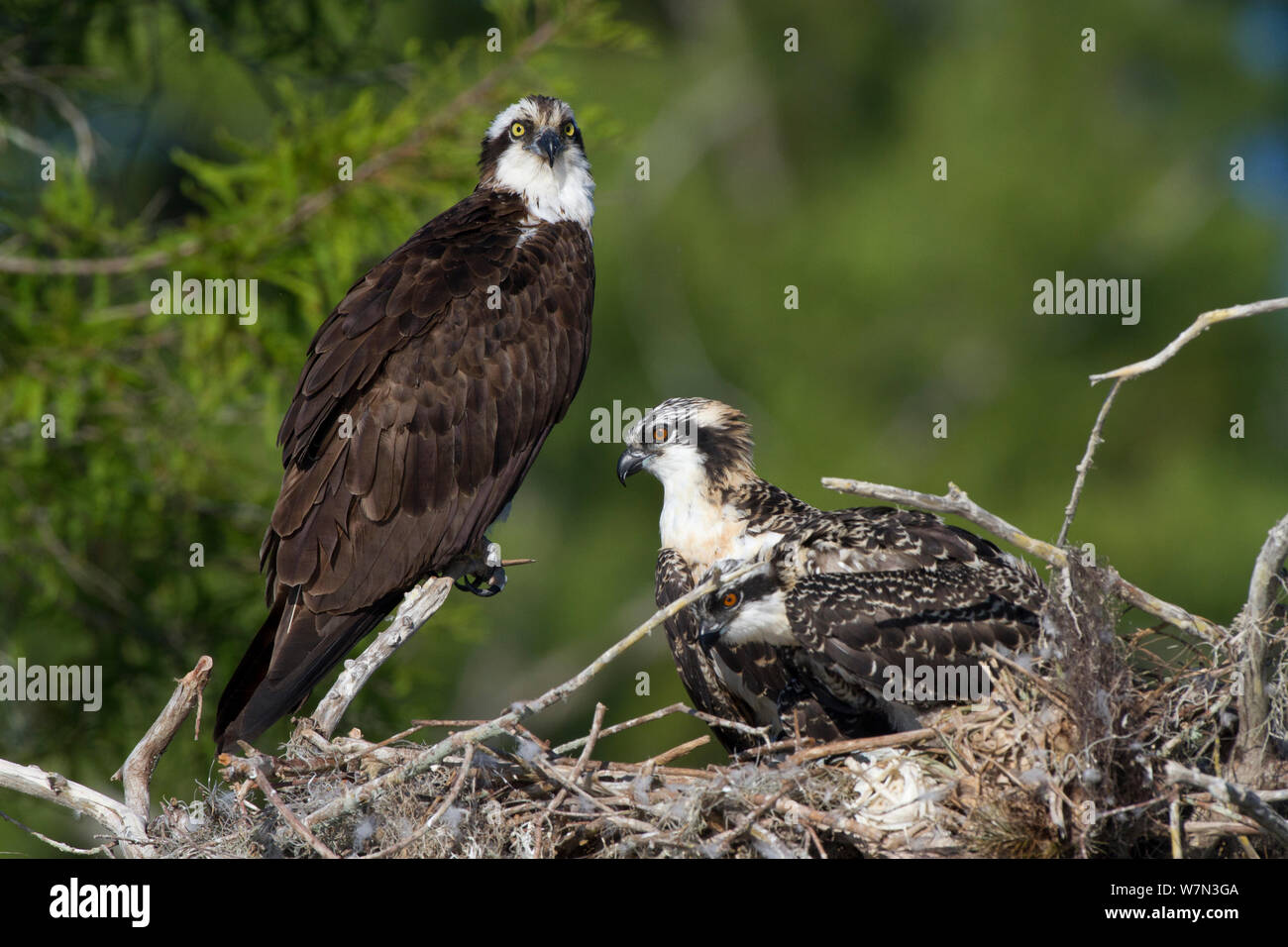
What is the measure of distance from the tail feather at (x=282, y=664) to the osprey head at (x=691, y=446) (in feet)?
4.69

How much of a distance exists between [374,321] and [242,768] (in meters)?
1.78

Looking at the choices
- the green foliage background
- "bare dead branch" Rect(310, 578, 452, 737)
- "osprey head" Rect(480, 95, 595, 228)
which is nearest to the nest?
"bare dead branch" Rect(310, 578, 452, 737)

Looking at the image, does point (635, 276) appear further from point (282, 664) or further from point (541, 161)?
point (282, 664)

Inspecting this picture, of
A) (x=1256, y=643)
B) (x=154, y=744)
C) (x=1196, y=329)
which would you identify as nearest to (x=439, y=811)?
(x=154, y=744)

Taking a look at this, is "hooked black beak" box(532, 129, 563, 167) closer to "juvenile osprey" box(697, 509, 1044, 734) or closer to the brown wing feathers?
the brown wing feathers

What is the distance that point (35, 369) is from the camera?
8.25 meters

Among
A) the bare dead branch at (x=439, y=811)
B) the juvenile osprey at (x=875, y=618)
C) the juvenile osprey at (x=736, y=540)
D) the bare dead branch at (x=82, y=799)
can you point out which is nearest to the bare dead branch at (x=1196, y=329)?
the juvenile osprey at (x=875, y=618)

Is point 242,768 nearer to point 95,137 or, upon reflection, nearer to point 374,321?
point 374,321

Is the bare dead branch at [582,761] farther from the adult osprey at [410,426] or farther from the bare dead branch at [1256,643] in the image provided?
the bare dead branch at [1256,643]

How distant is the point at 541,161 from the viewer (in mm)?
6055

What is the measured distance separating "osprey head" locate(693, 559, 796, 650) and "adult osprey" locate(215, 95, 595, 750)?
36.7 inches

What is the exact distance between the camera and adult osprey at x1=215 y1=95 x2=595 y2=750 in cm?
502

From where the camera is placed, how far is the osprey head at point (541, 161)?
19.7 ft

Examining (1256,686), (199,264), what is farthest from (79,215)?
(1256,686)
